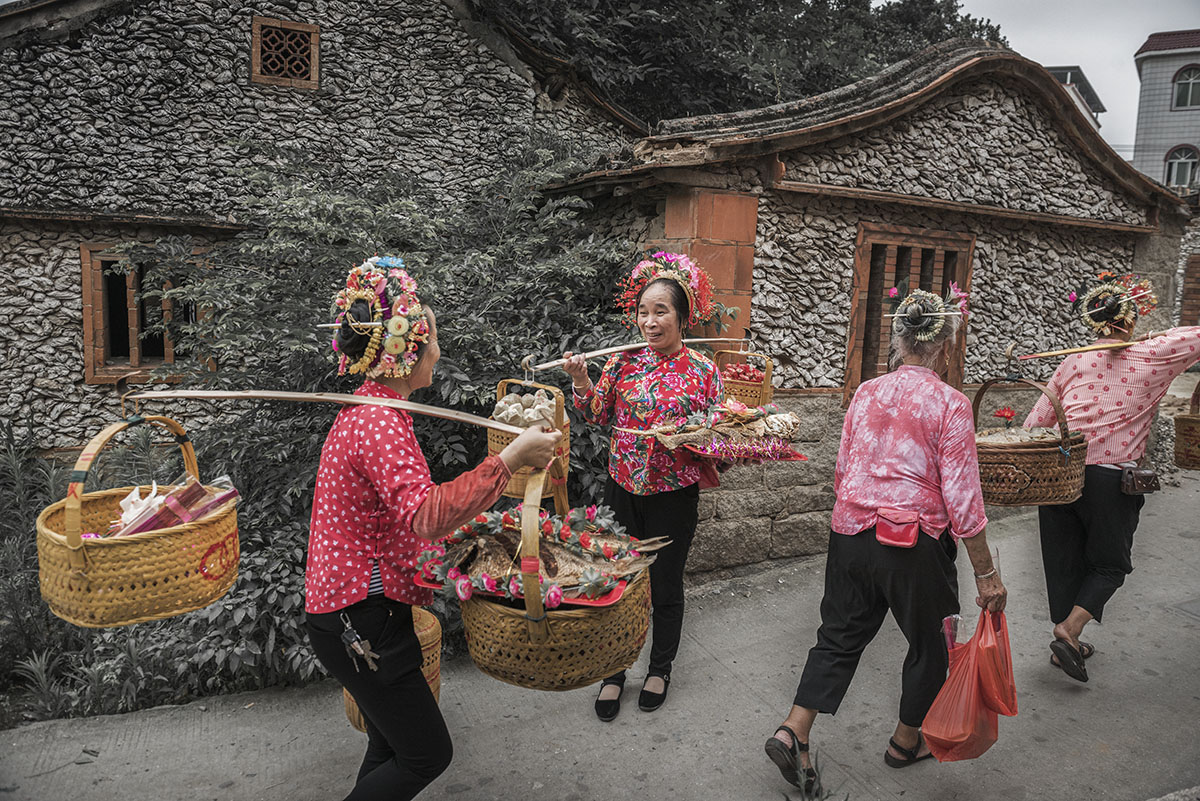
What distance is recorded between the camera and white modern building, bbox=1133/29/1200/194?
27656mm

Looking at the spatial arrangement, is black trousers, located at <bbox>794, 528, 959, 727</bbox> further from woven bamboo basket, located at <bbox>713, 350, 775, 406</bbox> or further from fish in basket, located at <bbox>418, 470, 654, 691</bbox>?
woven bamboo basket, located at <bbox>713, 350, 775, 406</bbox>

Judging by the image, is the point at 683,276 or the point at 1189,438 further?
the point at 1189,438

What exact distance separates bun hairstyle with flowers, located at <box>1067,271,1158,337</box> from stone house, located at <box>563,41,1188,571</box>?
2.08 m

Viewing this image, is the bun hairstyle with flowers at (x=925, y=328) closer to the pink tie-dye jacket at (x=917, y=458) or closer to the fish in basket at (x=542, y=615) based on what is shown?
the pink tie-dye jacket at (x=917, y=458)

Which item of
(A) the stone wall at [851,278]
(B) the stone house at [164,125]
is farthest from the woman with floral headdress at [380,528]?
(B) the stone house at [164,125]

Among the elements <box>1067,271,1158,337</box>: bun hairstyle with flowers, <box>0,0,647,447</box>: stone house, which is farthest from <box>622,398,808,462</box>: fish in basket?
<box>0,0,647,447</box>: stone house

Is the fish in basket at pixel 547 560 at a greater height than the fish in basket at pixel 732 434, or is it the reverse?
the fish in basket at pixel 732 434

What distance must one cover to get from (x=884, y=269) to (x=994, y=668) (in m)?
3.98

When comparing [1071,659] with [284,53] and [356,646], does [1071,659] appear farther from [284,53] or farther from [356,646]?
[284,53]

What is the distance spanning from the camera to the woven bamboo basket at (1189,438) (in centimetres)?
461

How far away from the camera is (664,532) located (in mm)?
3479

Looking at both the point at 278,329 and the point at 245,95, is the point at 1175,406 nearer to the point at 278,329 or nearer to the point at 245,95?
the point at 278,329

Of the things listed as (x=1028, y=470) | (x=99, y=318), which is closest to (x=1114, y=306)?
(x=1028, y=470)

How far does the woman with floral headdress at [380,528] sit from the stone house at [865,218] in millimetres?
3142
